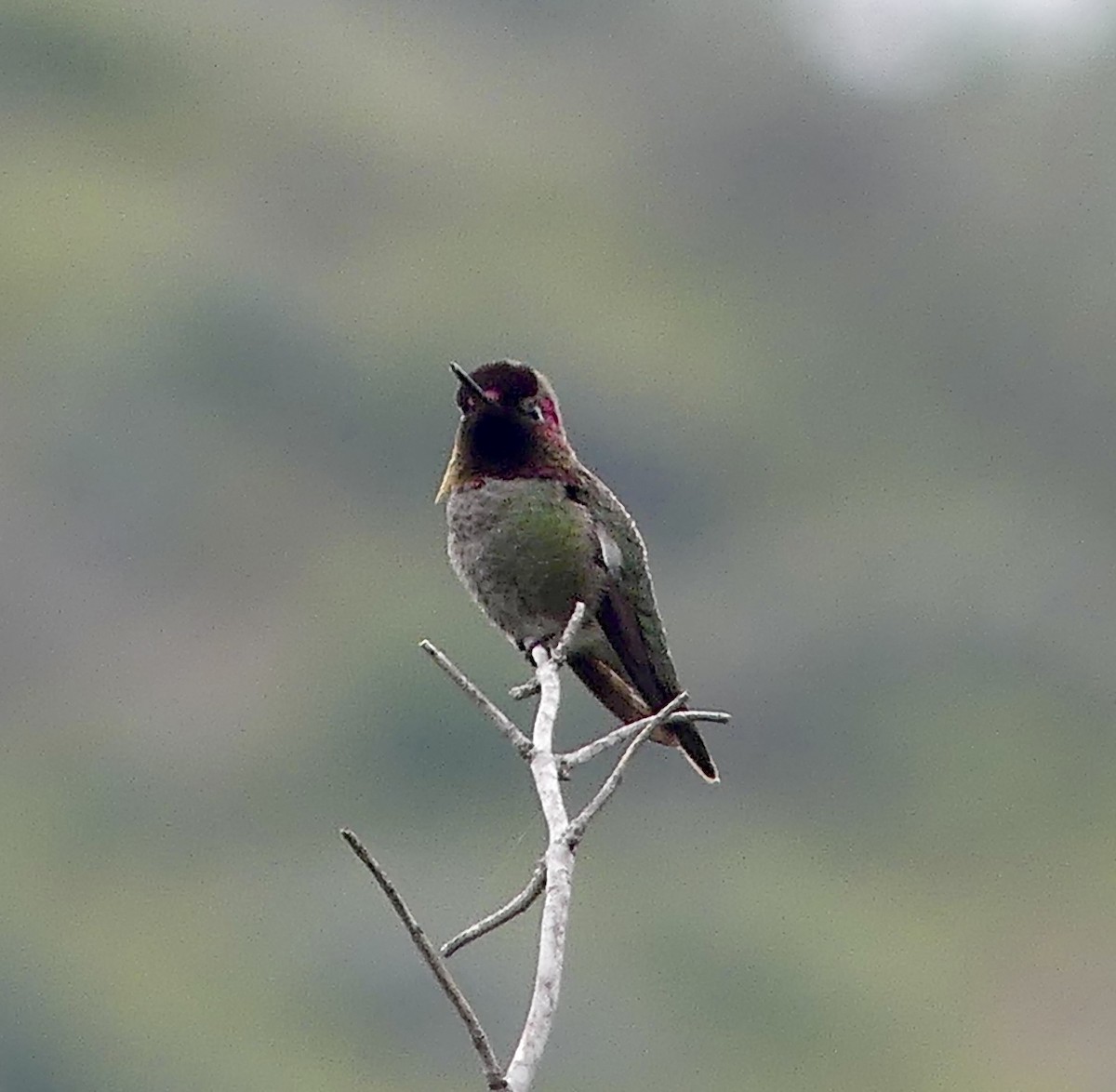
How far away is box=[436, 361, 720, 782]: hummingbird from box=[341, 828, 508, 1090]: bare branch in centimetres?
377

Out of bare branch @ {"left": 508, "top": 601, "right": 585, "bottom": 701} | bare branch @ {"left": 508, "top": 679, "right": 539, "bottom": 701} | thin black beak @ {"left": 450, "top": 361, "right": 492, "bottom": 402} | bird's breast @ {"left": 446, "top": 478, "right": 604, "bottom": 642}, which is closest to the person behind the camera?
bare branch @ {"left": 508, "top": 601, "right": 585, "bottom": 701}

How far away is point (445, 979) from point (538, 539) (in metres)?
4.00

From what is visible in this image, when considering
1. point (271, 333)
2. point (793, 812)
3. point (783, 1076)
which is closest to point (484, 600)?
point (783, 1076)

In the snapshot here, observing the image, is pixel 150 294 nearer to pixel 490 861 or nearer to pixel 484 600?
pixel 490 861

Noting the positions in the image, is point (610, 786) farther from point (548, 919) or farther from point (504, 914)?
point (548, 919)

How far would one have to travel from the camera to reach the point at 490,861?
4753cm

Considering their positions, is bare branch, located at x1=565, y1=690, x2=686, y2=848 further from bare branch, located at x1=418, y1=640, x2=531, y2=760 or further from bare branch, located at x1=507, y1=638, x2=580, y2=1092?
bare branch, located at x1=418, y1=640, x2=531, y2=760

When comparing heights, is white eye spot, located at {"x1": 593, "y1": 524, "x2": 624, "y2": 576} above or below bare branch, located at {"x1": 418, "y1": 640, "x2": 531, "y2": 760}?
below

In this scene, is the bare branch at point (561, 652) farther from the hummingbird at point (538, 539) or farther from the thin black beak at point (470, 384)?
the hummingbird at point (538, 539)

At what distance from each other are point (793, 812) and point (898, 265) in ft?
116

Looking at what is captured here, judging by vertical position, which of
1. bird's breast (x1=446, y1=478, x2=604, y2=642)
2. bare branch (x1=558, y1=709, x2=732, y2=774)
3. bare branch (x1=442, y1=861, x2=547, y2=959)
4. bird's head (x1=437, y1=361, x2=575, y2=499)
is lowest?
bird's breast (x1=446, y1=478, x2=604, y2=642)

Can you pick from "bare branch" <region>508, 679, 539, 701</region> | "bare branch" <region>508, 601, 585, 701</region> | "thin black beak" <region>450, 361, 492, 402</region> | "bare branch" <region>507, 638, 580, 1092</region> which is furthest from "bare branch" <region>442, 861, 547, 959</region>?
Answer: "thin black beak" <region>450, 361, 492, 402</region>

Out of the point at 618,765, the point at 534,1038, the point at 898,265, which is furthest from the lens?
the point at 898,265

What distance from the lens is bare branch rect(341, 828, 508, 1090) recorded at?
3822 millimetres
